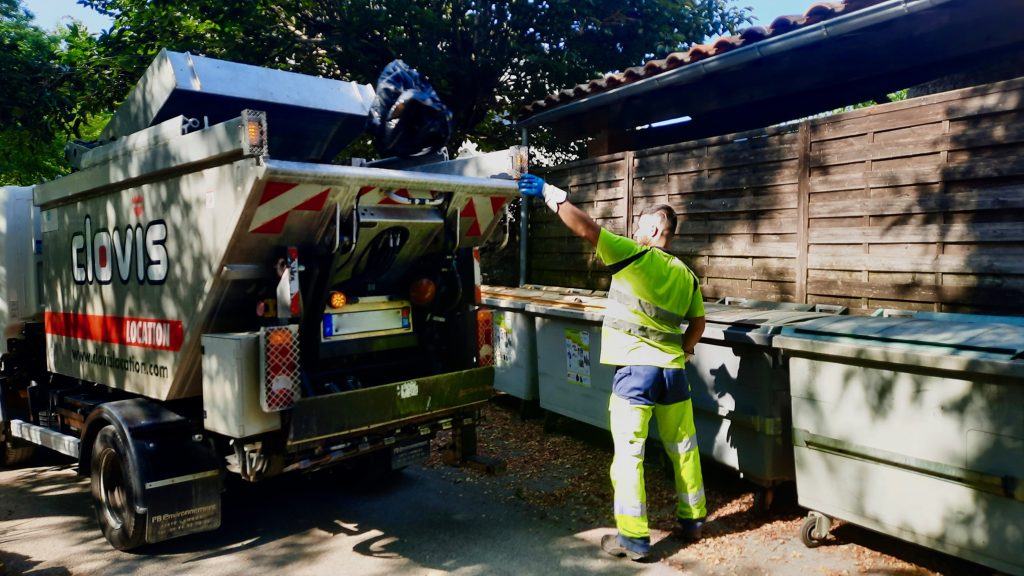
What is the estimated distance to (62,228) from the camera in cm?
488

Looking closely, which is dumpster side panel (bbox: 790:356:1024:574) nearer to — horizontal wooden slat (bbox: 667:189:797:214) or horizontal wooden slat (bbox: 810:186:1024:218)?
horizontal wooden slat (bbox: 810:186:1024:218)

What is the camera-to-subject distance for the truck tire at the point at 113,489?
3812 millimetres

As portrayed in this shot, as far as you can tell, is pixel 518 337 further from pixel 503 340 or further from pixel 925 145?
pixel 925 145

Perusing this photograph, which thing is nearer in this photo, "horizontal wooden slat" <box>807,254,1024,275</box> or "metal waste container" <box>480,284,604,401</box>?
"horizontal wooden slat" <box>807,254,1024,275</box>

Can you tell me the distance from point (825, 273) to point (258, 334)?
12.9ft

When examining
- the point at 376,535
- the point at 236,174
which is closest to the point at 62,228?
the point at 236,174

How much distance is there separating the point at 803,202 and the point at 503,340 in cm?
274

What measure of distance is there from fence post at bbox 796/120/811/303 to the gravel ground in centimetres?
158

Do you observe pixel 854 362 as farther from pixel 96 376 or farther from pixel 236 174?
pixel 96 376

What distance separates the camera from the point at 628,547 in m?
3.75

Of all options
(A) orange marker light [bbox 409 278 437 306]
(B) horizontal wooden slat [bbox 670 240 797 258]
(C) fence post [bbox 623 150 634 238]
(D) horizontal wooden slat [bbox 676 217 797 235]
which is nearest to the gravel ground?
(A) orange marker light [bbox 409 278 437 306]

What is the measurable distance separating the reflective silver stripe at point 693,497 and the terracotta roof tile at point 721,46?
3656 millimetres

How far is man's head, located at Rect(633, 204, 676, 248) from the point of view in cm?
405

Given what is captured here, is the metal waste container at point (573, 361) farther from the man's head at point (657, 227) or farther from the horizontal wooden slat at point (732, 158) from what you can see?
the horizontal wooden slat at point (732, 158)
